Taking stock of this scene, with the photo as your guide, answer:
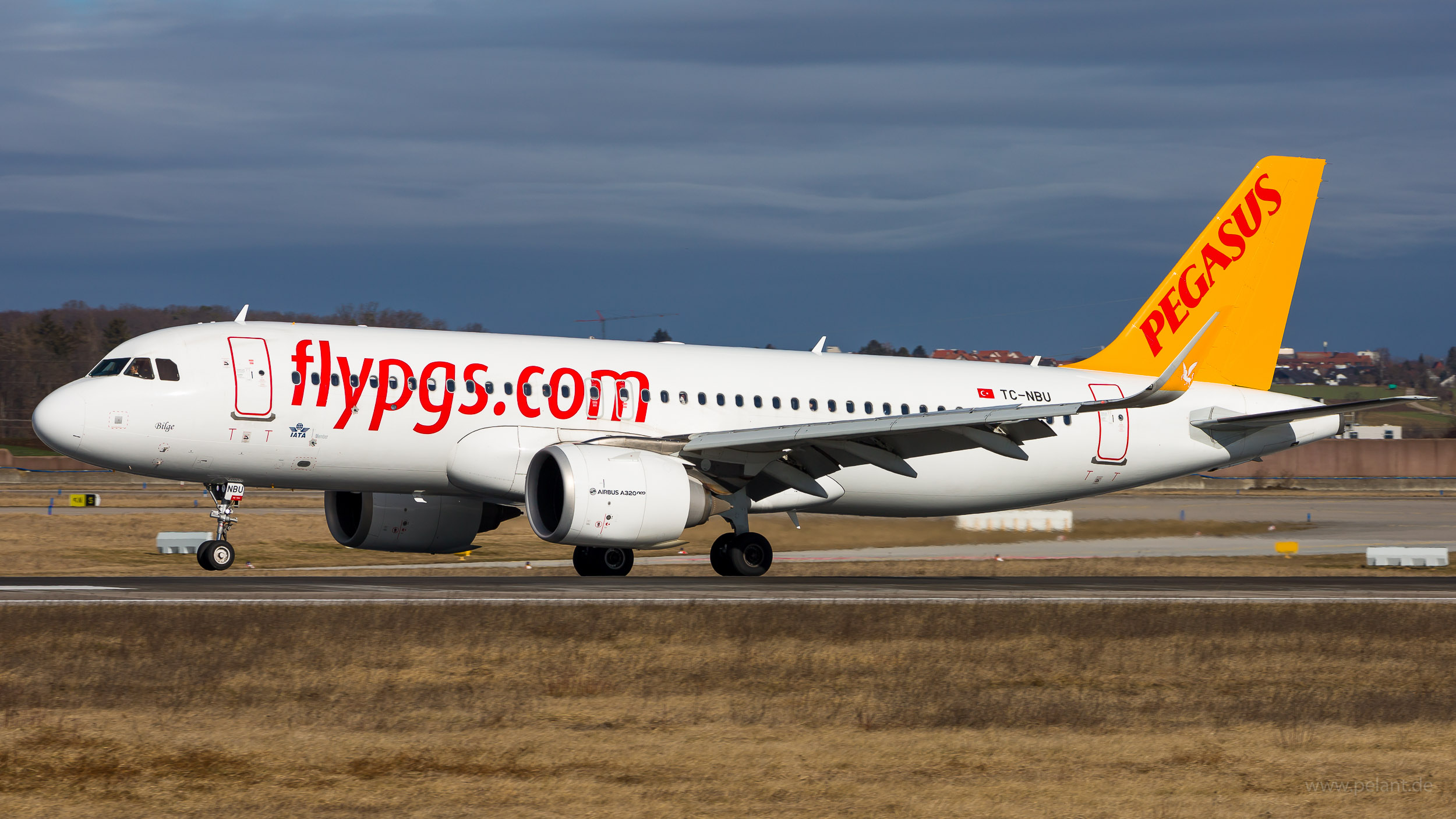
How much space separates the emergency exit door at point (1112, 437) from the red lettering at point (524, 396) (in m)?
12.4

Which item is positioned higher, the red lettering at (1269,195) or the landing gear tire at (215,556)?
the red lettering at (1269,195)

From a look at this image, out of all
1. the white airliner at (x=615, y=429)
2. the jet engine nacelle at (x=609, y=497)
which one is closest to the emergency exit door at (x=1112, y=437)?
the white airliner at (x=615, y=429)

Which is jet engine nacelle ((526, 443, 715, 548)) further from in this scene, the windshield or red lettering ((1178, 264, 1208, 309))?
red lettering ((1178, 264, 1208, 309))

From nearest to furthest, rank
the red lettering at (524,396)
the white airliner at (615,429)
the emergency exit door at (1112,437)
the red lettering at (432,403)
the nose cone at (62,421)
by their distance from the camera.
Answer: the nose cone at (62,421)
the white airliner at (615,429)
the red lettering at (432,403)
the red lettering at (524,396)
the emergency exit door at (1112,437)

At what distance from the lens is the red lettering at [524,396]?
26.3m

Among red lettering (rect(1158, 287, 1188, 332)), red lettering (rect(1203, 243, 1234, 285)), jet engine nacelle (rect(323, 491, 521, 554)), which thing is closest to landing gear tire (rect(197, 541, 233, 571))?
jet engine nacelle (rect(323, 491, 521, 554))

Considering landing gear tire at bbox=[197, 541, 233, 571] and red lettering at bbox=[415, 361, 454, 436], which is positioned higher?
red lettering at bbox=[415, 361, 454, 436]

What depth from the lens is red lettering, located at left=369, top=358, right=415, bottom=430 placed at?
83.3ft

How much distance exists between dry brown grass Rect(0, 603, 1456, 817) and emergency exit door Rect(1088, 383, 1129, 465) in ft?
37.2

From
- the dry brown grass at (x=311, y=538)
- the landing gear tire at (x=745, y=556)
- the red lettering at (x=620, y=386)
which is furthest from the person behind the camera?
the dry brown grass at (x=311, y=538)

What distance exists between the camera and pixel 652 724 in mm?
13273

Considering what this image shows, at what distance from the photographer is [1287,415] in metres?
29.8

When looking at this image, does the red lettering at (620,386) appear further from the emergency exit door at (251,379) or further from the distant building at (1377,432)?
the distant building at (1377,432)

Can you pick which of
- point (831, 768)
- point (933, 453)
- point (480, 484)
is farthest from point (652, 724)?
point (933, 453)
